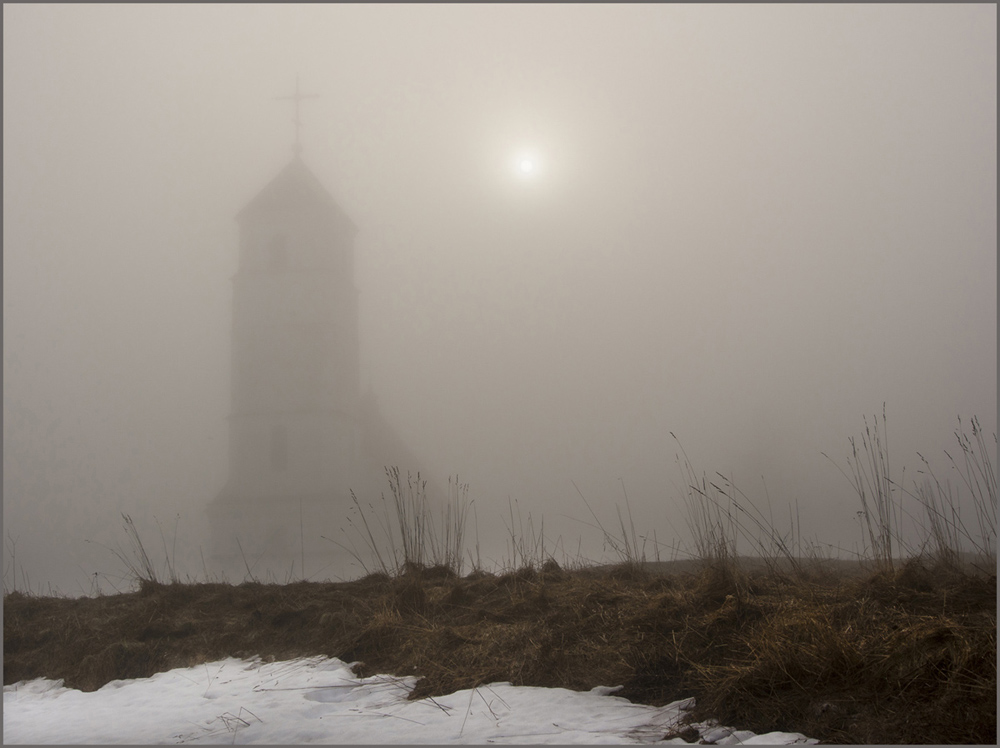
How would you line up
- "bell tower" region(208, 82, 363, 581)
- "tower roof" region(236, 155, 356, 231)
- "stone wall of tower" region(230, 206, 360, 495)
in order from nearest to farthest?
1. "bell tower" region(208, 82, 363, 581)
2. "stone wall of tower" region(230, 206, 360, 495)
3. "tower roof" region(236, 155, 356, 231)

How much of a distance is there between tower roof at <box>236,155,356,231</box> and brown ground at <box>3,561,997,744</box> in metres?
17.1

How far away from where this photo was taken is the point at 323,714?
325cm

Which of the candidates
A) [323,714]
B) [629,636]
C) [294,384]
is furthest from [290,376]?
[629,636]

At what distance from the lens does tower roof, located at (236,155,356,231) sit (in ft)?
70.1

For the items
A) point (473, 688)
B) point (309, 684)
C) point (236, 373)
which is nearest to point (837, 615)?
point (473, 688)

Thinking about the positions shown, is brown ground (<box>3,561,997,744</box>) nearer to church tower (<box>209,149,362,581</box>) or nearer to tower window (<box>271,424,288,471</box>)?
church tower (<box>209,149,362,581</box>)

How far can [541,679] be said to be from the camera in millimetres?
3498

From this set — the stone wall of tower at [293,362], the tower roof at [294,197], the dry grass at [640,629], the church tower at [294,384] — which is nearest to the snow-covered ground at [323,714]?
the dry grass at [640,629]

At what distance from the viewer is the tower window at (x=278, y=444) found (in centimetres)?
1905

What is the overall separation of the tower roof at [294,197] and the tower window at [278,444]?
6.93m

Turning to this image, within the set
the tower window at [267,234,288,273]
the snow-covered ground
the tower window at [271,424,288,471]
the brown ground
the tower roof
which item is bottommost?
the snow-covered ground

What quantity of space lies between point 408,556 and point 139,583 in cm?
248

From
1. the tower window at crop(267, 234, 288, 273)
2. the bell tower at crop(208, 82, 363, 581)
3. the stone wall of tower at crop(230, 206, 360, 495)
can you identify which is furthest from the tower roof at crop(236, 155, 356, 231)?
the tower window at crop(267, 234, 288, 273)

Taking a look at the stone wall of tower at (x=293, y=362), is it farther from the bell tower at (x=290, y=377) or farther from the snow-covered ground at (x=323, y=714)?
the snow-covered ground at (x=323, y=714)
